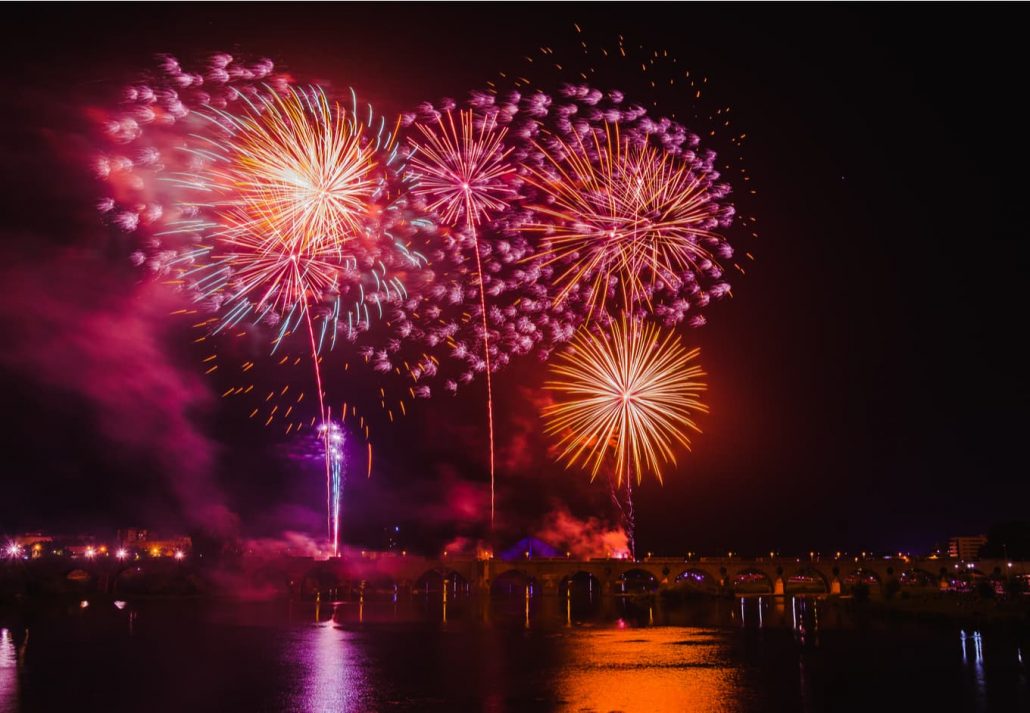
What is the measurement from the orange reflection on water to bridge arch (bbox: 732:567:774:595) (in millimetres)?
62116

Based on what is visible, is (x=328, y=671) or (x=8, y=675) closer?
(x=8, y=675)

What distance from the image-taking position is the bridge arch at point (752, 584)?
10894 centimetres

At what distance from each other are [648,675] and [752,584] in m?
100

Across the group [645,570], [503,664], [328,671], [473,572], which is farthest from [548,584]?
[328,671]

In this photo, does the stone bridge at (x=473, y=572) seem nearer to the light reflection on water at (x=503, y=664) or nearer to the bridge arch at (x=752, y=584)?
the bridge arch at (x=752, y=584)

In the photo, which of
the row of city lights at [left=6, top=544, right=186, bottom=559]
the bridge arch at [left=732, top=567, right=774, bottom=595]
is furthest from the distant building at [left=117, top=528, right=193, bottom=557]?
the bridge arch at [left=732, top=567, right=774, bottom=595]

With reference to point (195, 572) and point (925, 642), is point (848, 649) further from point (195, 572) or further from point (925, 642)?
point (195, 572)

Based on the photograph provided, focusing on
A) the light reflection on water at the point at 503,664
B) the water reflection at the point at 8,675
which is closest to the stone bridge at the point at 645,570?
the light reflection on water at the point at 503,664

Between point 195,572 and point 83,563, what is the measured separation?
36.4 feet

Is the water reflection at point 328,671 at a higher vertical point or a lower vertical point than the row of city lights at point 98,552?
lower

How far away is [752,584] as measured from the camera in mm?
127312

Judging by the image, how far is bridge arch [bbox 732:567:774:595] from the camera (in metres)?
109

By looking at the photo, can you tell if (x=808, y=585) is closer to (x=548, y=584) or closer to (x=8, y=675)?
(x=548, y=584)

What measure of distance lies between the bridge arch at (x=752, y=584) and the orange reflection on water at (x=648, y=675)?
62116 mm
